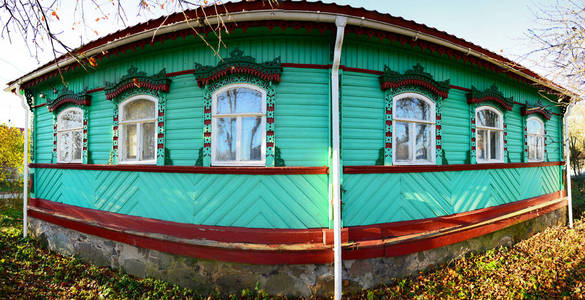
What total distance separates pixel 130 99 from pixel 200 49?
184cm

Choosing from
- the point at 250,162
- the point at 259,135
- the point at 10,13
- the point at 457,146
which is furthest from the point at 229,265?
the point at 457,146

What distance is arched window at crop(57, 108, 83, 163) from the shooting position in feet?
18.1

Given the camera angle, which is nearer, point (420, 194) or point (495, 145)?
point (420, 194)

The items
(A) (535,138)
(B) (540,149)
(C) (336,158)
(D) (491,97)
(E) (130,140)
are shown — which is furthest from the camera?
(B) (540,149)

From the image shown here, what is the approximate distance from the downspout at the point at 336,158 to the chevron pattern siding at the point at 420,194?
0.98 feet

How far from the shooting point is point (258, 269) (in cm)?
345

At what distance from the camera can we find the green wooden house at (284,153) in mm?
3539

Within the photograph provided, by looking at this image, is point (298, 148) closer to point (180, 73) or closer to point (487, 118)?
point (180, 73)

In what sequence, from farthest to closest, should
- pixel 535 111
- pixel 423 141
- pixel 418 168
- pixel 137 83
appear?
1. pixel 535 111
2. pixel 423 141
3. pixel 137 83
4. pixel 418 168

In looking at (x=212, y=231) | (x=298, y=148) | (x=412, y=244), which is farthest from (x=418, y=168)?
(x=212, y=231)

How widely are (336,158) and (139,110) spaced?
401 centimetres

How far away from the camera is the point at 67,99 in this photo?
5449 mm

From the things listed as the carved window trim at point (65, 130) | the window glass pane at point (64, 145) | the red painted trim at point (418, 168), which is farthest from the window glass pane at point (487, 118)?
the window glass pane at point (64, 145)

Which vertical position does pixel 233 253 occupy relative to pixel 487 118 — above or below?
below
